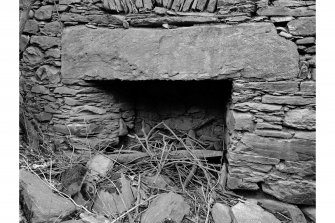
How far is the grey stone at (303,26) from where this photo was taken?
2.50 meters

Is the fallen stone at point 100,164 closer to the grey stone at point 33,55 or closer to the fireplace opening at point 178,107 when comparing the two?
the fireplace opening at point 178,107

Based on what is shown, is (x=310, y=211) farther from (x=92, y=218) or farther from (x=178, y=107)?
(x=92, y=218)

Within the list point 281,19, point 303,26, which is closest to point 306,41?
point 303,26

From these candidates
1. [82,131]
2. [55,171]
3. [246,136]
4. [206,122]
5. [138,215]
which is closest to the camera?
[138,215]

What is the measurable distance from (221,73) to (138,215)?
4.45ft

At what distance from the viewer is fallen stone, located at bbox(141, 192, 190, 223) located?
2.41 metres

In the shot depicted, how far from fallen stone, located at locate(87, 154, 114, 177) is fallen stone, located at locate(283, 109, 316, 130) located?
1623mm

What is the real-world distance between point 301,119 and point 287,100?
7.4 inches

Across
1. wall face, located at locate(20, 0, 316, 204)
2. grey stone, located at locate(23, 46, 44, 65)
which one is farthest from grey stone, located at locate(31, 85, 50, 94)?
grey stone, located at locate(23, 46, 44, 65)

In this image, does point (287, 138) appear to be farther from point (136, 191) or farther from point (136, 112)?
point (136, 112)

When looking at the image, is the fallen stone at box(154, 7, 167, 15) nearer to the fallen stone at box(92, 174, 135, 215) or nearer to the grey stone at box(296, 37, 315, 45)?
the grey stone at box(296, 37, 315, 45)

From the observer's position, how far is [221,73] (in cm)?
269

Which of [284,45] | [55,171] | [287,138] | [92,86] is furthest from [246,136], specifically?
[55,171]

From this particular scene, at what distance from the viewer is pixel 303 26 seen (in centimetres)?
251
